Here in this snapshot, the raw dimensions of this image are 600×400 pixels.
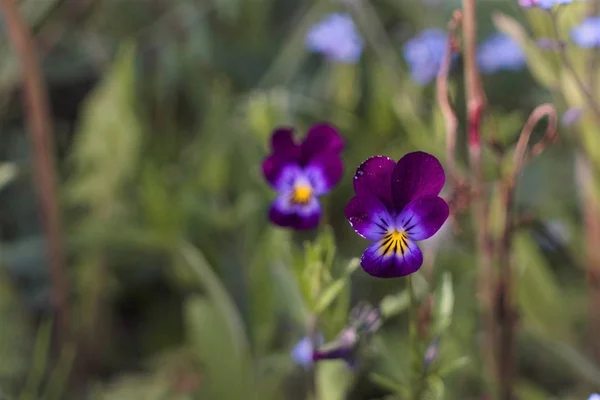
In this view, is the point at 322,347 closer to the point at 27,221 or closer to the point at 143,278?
the point at 143,278

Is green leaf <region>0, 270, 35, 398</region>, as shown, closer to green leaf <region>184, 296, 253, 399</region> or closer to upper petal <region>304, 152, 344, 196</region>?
green leaf <region>184, 296, 253, 399</region>

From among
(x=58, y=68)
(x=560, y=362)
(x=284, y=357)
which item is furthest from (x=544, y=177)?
(x=58, y=68)

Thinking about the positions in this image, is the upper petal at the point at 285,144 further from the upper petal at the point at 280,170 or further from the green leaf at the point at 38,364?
the green leaf at the point at 38,364

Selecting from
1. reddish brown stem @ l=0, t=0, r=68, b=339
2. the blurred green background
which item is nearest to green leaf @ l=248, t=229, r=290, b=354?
the blurred green background

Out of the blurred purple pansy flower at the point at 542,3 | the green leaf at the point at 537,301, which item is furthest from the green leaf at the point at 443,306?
the green leaf at the point at 537,301

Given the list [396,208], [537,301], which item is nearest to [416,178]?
[396,208]

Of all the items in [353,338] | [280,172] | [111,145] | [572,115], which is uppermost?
[111,145]

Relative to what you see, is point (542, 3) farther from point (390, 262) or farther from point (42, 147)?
point (42, 147)
